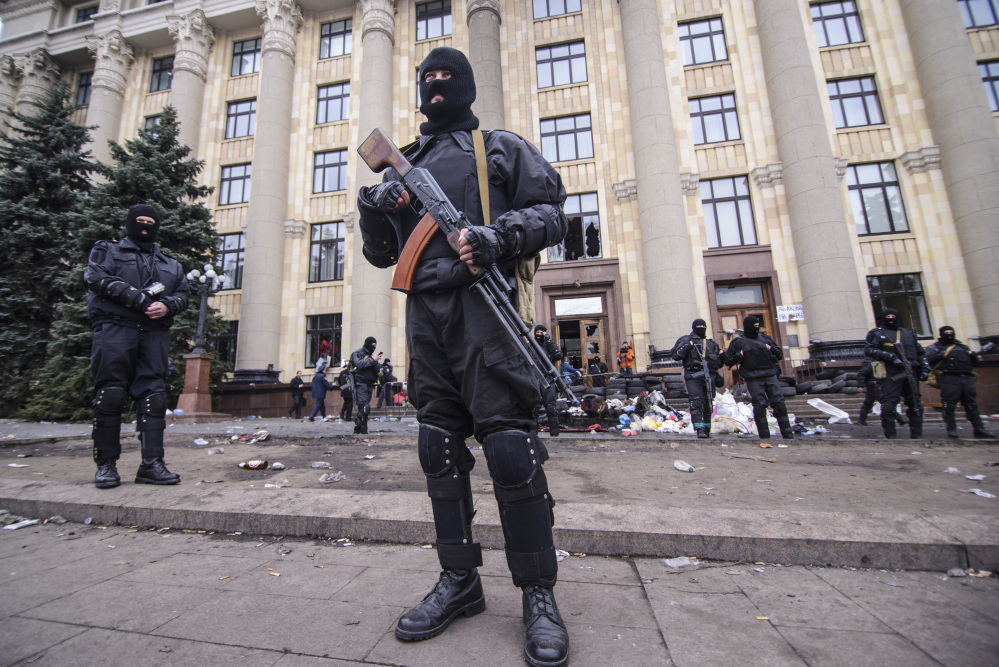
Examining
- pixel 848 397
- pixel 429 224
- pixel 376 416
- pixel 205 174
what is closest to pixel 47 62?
pixel 205 174

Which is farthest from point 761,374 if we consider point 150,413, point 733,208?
point 733,208

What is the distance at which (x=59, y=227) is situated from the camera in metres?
14.7

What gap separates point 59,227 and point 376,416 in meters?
12.1

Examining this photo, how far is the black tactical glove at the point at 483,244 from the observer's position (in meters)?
1.69

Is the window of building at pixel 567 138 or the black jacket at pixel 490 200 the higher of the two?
the window of building at pixel 567 138

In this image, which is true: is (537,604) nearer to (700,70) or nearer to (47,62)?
(700,70)

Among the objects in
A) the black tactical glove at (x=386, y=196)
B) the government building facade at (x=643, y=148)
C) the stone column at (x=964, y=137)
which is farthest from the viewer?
the government building facade at (x=643, y=148)

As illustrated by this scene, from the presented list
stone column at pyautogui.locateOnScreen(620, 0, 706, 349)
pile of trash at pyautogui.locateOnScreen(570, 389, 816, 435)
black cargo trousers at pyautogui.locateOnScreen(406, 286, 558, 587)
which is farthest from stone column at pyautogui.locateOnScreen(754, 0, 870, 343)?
black cargo trousers at pyautogui.locateOnScreen(406, 286, 558, 587)

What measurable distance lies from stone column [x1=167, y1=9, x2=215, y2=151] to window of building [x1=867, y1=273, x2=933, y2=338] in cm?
2614

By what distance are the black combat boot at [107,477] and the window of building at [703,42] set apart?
19.6 meters

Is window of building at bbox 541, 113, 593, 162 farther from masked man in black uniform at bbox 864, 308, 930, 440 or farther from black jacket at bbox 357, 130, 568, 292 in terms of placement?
black jacket at bbox 357, 130, 568, 292

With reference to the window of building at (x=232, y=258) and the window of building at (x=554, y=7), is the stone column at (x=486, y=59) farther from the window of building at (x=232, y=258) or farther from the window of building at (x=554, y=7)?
the window of building at (x=232, y=258)

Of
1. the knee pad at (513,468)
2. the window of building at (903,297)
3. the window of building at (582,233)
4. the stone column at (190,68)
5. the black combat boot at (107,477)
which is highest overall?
the stone column at (190,68)

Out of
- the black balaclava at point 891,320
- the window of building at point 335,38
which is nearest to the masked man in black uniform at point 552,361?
the black balaclava at point 891,320
